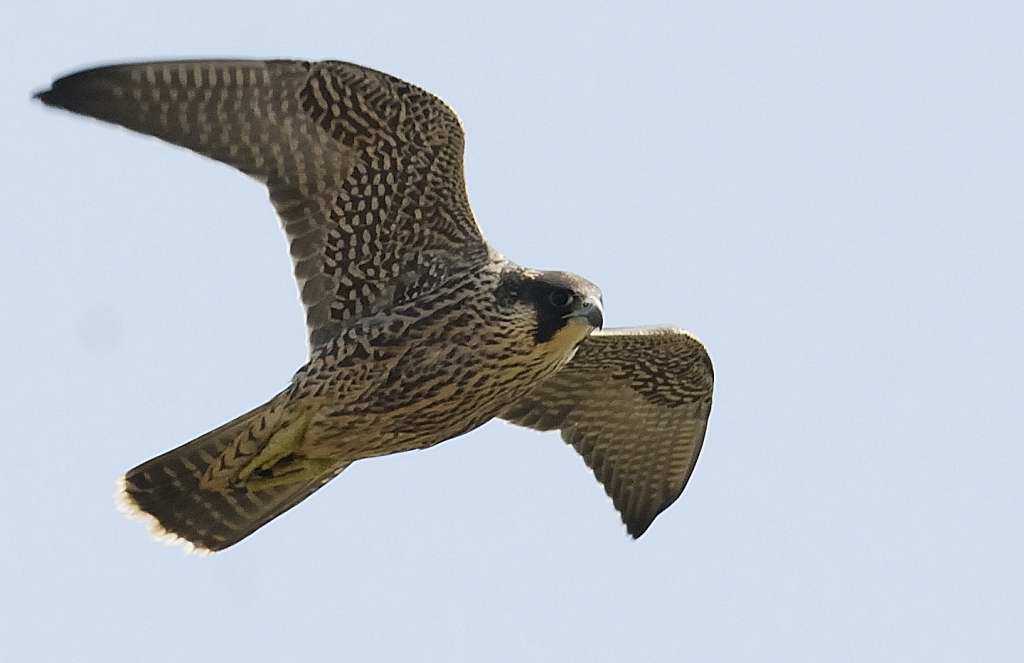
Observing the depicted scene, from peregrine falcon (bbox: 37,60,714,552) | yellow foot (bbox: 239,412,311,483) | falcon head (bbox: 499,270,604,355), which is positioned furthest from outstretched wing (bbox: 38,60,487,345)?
yellow foot (bbox: 239,412,311,483)

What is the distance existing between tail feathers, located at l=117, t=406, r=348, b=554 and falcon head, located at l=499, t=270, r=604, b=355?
1416mm

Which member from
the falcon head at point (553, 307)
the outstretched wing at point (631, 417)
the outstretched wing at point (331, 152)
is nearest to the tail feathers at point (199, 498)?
the outstretched wing at point (331, 152)

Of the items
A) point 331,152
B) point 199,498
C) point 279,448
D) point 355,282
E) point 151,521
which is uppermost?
point 331,152

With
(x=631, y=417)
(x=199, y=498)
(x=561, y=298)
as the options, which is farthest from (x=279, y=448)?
(x=631, y=417)

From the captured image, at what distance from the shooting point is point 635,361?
434 inches

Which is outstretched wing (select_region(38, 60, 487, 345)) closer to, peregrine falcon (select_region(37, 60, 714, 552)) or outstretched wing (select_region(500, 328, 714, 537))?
peregrine falcon (select_region(37, 60, 714, 552))

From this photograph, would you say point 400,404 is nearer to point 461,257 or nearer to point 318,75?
point 461,257

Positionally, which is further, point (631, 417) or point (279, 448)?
point (631, 417)

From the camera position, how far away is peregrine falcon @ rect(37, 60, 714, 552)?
30.2 feet

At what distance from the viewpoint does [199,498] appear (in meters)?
10.1

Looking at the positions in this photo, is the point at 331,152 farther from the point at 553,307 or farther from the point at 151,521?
the point at 151,521

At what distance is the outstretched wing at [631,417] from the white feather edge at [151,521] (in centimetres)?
203

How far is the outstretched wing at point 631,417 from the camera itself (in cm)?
1105

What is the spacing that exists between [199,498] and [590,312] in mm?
2419
